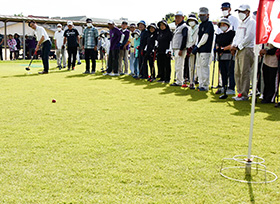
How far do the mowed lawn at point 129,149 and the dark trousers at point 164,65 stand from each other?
3.84 meters

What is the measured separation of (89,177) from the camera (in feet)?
10.6

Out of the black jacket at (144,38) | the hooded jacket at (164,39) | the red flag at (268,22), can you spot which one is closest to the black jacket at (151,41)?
the black jacket at (144,38)

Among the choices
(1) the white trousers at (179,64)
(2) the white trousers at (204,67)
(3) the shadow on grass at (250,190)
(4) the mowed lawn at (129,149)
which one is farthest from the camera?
(1) the white trousers at (179,64)

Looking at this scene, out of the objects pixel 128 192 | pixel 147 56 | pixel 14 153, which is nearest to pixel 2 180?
pixel 14 153

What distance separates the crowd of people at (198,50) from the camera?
772 centimetres

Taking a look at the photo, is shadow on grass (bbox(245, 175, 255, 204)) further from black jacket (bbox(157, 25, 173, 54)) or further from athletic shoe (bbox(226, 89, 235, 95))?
black jacket (bbox(157, 25, 173, 54))

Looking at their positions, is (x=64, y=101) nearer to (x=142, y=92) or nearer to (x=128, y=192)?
(x=142, y=92)

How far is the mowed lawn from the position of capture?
9.58 feet

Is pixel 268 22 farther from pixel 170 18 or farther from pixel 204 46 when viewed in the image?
pixel 170 18

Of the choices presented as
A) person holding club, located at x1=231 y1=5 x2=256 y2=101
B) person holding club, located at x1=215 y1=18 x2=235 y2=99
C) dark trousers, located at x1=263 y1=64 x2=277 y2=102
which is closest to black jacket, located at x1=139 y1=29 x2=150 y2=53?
person holding club, located at x1=215 y1=18 x2=235 y2=99

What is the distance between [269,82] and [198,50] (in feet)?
7.99

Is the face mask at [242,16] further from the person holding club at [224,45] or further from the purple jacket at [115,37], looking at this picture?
the purple jacket at [115,37]

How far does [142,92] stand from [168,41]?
9.52ft

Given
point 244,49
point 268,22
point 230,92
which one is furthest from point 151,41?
point 268,22
